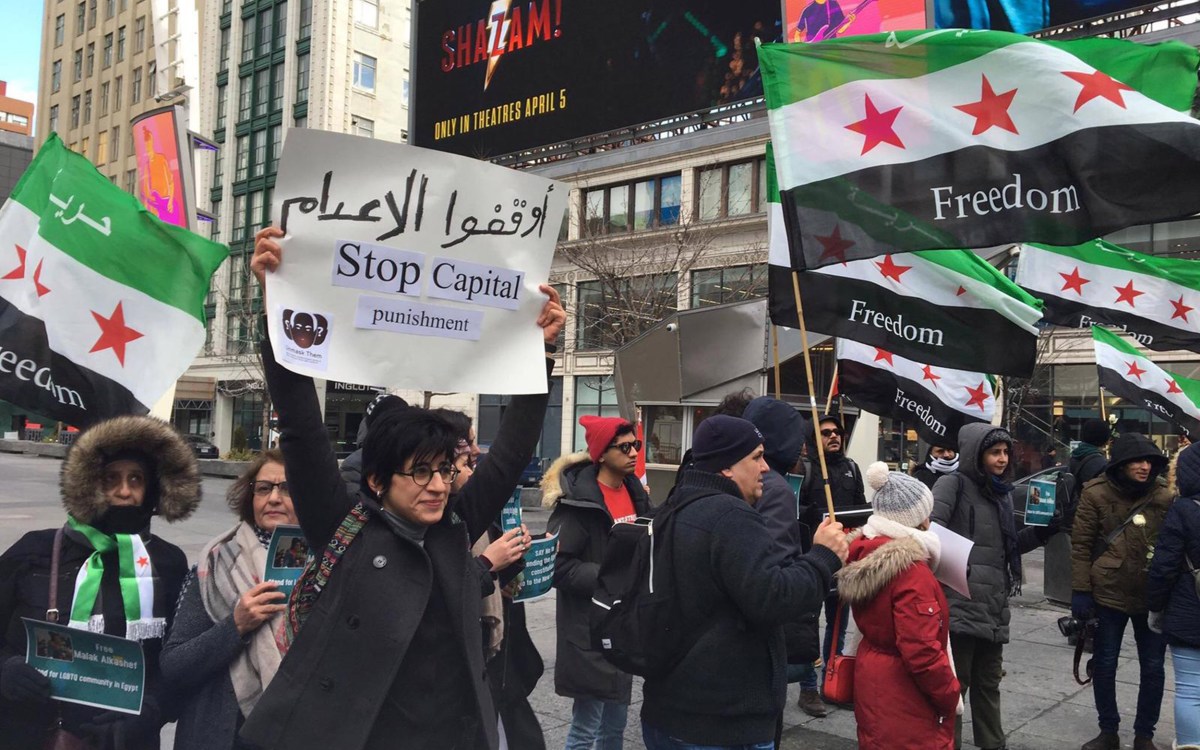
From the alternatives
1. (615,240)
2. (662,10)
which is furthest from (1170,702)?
(662,10)

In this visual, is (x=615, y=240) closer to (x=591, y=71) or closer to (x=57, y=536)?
(x=591, y=71)

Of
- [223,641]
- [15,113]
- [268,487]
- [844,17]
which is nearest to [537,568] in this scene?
[268,487]

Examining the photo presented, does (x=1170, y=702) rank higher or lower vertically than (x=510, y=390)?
lower

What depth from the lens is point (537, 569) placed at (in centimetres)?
379

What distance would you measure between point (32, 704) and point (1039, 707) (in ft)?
19.7

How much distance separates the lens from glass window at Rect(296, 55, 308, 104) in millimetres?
46350

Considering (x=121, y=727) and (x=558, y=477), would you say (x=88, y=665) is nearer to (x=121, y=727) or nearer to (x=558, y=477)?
(x=121, y=727)

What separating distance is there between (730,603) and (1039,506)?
3.86m

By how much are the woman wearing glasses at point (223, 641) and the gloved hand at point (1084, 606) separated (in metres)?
4.69

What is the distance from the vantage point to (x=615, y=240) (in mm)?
28781

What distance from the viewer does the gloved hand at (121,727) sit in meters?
2.94

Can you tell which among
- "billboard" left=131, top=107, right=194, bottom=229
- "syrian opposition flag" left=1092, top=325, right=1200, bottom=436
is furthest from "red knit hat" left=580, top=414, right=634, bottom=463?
"syrian opposition flag" left=1092, top=325, right=1200, bottom=436

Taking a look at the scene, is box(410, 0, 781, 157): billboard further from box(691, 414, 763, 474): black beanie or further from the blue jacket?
box(691, 414, 763, 474): black beanie

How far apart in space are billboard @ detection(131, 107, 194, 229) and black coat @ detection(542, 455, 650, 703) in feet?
9.53
